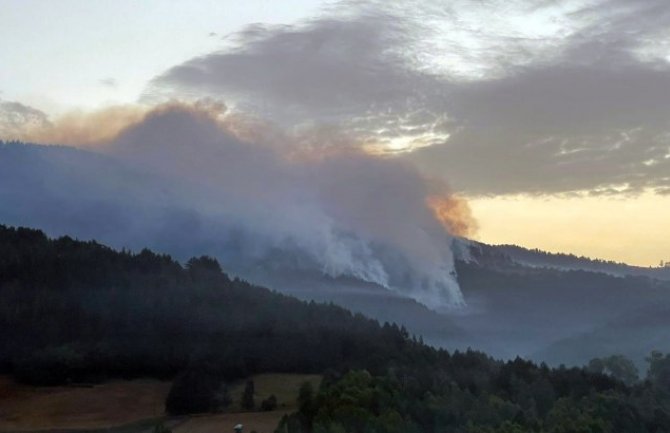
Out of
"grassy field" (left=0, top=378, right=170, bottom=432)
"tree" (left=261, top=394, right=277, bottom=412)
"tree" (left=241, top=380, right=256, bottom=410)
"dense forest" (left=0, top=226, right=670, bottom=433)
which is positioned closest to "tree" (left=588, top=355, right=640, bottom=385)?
"dense forest" (left=0, top=226, right=670, bottom=433)

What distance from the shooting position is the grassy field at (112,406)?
8144 cm

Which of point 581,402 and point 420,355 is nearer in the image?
point 581,402

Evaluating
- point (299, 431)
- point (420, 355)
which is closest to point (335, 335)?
point (420, 355)

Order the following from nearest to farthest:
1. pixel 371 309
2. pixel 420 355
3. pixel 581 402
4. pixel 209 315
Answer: pixel 581 402, pixel 420 355, pixel 209 315, pixel 371 309

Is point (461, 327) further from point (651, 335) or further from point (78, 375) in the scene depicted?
point (78, 375)

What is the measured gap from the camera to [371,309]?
150125 mm

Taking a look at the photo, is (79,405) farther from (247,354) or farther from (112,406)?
(247,354)

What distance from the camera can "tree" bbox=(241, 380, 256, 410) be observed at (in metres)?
85.2

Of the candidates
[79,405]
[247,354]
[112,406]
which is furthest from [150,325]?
[79,405]

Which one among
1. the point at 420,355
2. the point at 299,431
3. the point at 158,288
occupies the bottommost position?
the point at 299,431

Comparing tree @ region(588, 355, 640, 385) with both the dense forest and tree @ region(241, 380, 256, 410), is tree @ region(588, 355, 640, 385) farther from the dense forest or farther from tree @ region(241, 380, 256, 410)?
tree @ region(241, 380, 256, 410)

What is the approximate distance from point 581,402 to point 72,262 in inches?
2206

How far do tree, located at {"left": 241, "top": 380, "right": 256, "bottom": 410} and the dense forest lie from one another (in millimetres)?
1837

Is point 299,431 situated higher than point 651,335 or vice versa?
point 651,335
